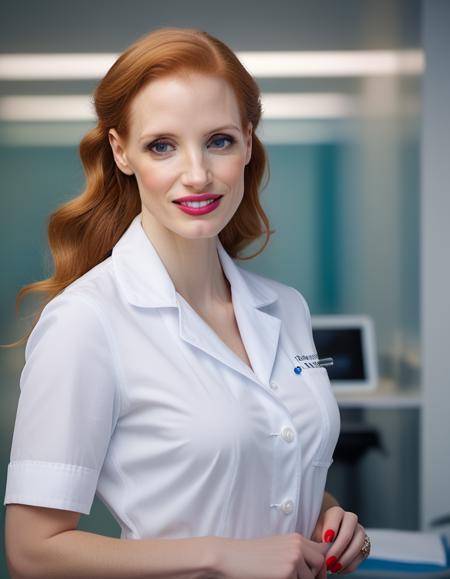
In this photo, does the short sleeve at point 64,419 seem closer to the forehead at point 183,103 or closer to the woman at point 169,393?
the woman at point 169,393

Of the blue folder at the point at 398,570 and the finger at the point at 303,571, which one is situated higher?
the finger at the point at 303,571

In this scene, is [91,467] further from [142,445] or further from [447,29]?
[447,29]

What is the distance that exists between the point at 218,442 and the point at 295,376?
0.93 feet

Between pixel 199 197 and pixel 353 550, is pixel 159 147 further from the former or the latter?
pixel 353 550

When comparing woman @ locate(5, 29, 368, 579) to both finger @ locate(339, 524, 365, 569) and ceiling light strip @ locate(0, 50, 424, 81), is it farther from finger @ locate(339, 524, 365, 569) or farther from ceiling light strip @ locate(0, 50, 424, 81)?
ceiling light strip @ locate(0, 50, 424, 81)

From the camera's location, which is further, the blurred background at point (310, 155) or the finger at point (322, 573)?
the blurred background at point (310, 155)

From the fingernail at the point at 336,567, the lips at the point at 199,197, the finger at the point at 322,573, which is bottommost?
the fingernail at the point at 336,567

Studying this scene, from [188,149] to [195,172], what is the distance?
42 mm

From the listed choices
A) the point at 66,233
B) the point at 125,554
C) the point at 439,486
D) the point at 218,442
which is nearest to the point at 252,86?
the point at 66,233

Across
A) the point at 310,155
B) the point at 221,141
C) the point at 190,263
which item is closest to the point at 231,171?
the point at 221,141

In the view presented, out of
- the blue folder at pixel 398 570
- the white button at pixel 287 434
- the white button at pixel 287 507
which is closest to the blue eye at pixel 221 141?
the white button at pixel 287 434

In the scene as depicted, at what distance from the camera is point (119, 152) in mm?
1582

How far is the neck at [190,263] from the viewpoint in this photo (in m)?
1.59

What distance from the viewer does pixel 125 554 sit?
51.3 inches
